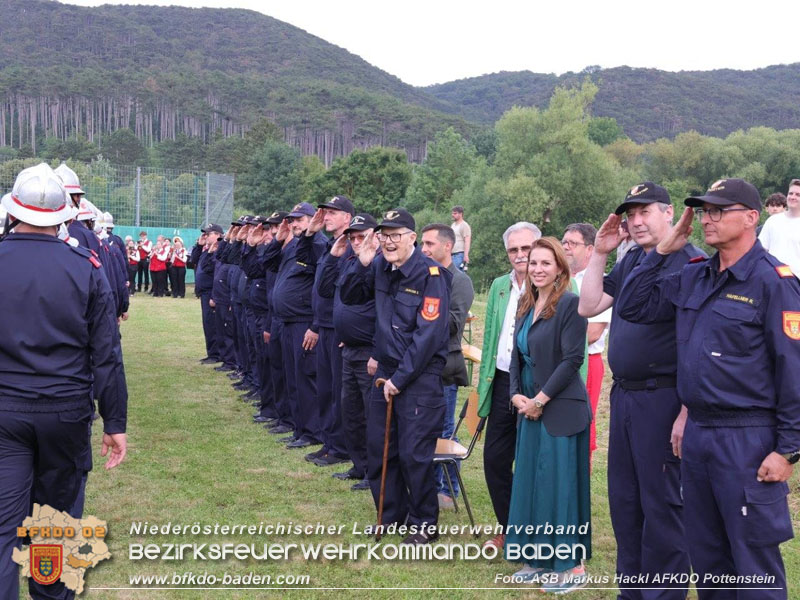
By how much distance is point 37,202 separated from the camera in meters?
4.23

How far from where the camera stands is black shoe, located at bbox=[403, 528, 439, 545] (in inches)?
232

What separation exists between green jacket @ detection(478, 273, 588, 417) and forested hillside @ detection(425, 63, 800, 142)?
357 feet

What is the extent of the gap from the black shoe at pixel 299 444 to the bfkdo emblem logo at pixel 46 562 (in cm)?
465

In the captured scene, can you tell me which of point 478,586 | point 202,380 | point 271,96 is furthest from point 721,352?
point 271,96

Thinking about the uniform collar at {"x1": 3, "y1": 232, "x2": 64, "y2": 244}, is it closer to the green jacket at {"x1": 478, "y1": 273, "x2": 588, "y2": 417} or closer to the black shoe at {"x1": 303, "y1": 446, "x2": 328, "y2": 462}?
the green jacket at {"x1": 478, "y1": 273, "x2": 588, "y2": 417}

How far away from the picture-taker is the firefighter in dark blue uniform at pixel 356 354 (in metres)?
7.14

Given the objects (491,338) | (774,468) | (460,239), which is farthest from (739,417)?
→ (460,239)

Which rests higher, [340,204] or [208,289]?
[340,204]

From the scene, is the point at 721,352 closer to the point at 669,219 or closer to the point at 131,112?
the point at 669,219

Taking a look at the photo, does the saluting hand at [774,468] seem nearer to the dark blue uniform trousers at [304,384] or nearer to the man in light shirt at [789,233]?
the man in light shirt at [789,233]

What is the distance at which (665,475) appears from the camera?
4406 millimetres

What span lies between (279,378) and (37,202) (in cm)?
605

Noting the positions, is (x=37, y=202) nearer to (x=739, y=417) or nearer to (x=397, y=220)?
(x=397, y=220)

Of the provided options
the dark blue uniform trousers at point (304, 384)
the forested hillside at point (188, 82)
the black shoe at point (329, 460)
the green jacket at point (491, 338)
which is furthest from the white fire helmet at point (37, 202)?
the forested hillside at point (188, 82)
